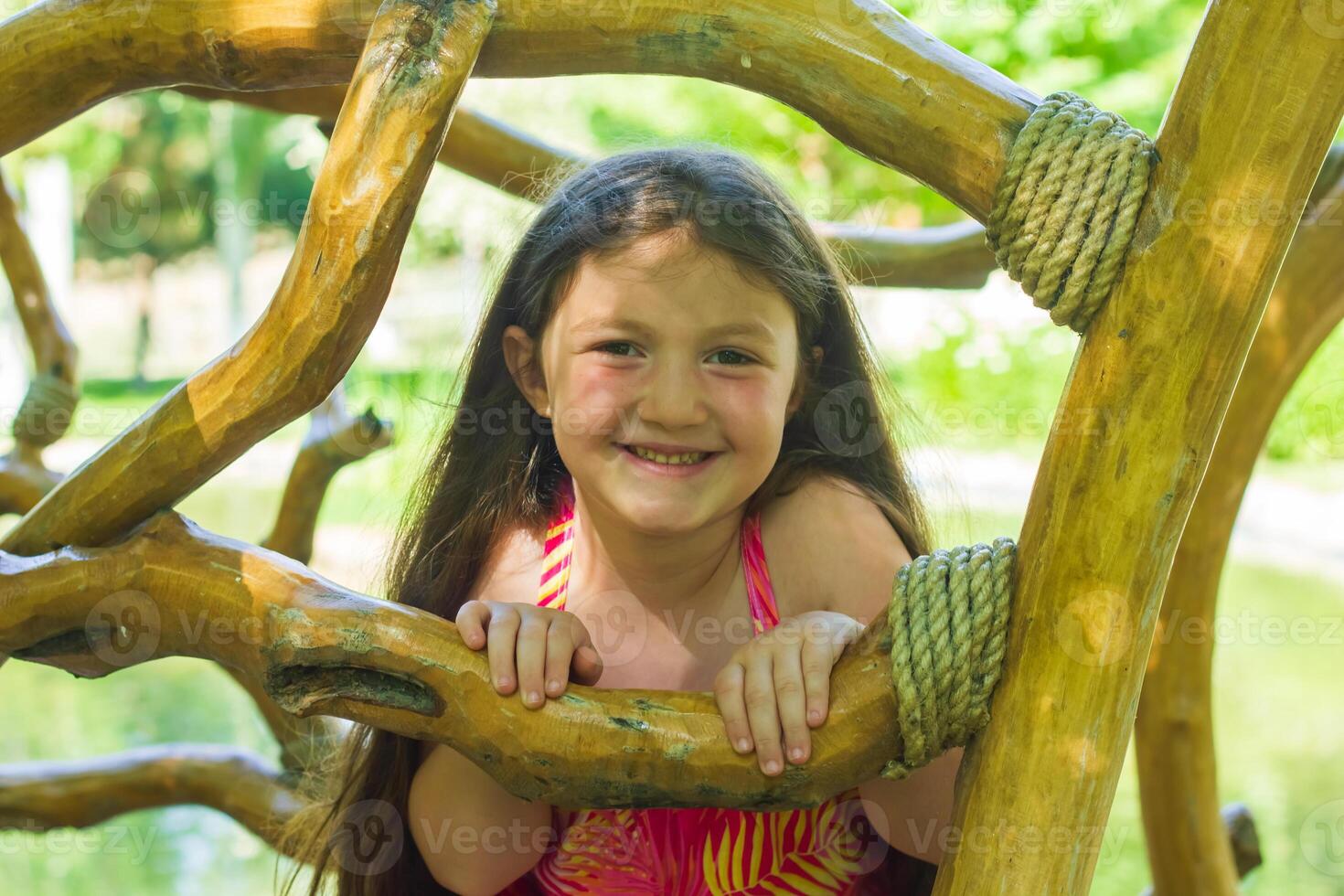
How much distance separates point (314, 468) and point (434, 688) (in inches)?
46.3

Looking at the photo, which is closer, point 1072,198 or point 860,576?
point 1072,198

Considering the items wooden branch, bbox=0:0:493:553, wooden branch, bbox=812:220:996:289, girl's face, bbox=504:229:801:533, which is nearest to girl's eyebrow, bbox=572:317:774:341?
girl's face, bbox=504:229:801:533

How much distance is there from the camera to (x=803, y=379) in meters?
1.50

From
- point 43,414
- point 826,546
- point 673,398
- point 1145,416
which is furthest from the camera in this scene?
point 43,414

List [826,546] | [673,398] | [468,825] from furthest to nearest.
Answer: [826,546] < [468,825] < [673,398]

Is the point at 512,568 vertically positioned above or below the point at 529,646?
above

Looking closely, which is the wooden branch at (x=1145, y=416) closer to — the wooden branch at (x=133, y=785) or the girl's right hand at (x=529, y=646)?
the girl's right hand at (x=529, y=646)

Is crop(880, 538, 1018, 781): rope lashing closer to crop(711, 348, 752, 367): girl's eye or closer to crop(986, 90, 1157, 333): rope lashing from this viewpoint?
crop(986, 90, 1157, 333): rope lashing

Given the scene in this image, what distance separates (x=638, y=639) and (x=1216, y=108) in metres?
0.85

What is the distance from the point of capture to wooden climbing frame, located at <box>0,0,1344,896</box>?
95cm

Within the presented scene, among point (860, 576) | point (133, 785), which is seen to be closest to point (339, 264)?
point (860, 576)

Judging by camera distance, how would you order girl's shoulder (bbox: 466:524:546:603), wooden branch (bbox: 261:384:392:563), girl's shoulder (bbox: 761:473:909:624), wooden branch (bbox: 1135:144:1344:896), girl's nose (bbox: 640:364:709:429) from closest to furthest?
girl's nose (bbox: 640:364:709:429) < girl's shoulder (bbox: 761:473:909:624) < girl's shoulder (bbox: 466:524:546:603) < wooden branch (bbox: 1135:144:1344:896) < wooden branch (bbox: 261:384:392:563)

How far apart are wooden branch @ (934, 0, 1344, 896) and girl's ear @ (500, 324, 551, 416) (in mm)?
686

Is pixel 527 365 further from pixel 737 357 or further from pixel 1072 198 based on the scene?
pixel 1072 198
